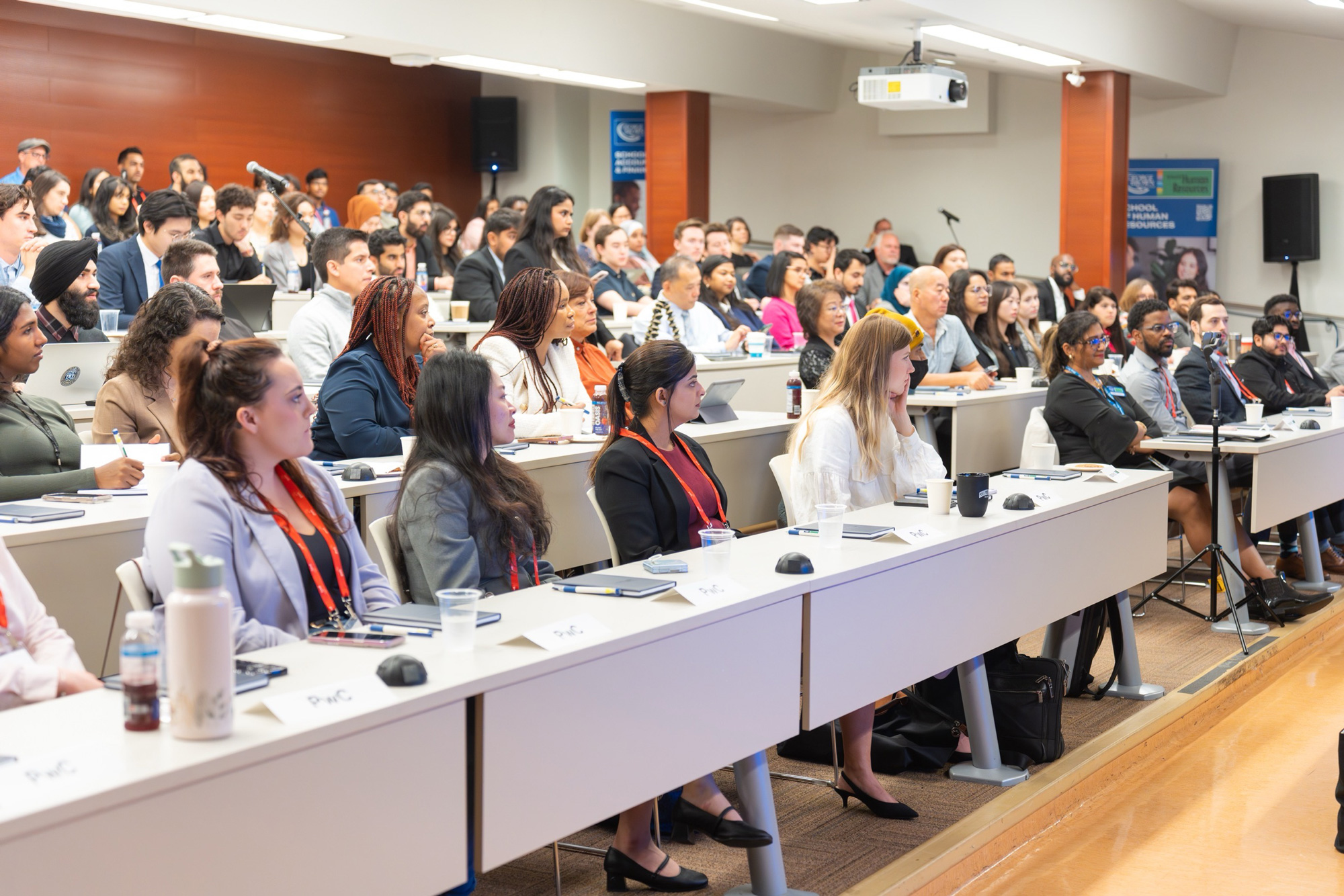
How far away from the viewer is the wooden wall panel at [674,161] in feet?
37.5

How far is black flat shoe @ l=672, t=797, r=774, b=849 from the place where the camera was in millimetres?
2562

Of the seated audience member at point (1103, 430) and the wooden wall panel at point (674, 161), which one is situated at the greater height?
the wooden wall panel at point (674, 161)

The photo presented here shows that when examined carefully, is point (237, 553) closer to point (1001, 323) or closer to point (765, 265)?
point (1001, 323)

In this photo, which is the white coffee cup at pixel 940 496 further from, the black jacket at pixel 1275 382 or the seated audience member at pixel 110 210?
the seated audience member at pixel 110 210

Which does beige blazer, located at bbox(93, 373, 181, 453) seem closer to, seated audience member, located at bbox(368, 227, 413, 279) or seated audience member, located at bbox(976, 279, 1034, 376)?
seated audience member, located at bbox(368, 227, 413, 279)

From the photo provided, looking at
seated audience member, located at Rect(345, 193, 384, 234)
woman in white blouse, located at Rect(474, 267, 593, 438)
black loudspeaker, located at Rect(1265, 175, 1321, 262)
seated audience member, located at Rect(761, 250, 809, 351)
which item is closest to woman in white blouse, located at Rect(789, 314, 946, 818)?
woman in white blouse, located at Rect(474, 267, 593, 438)

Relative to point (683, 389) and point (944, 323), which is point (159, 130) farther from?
point (683, 389)

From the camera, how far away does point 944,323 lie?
21.9 ft

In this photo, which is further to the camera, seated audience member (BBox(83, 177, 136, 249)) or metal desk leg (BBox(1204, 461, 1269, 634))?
seated audience member (BBox(83, 177, 136, 249))

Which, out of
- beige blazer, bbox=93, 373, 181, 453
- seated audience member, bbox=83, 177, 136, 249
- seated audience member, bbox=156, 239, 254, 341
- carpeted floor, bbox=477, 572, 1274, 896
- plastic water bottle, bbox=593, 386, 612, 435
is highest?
seated audience member, bbox=83, 177, 136, 249

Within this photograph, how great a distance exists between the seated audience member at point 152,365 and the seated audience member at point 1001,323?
4.51 m

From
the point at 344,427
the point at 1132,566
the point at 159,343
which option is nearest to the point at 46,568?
the point at 159,343

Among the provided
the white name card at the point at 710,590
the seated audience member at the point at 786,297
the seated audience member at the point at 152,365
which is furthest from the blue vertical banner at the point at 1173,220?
the white name card at the point at 710,590

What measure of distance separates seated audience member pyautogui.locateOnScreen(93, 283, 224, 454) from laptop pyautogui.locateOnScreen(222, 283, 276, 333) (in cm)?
194
